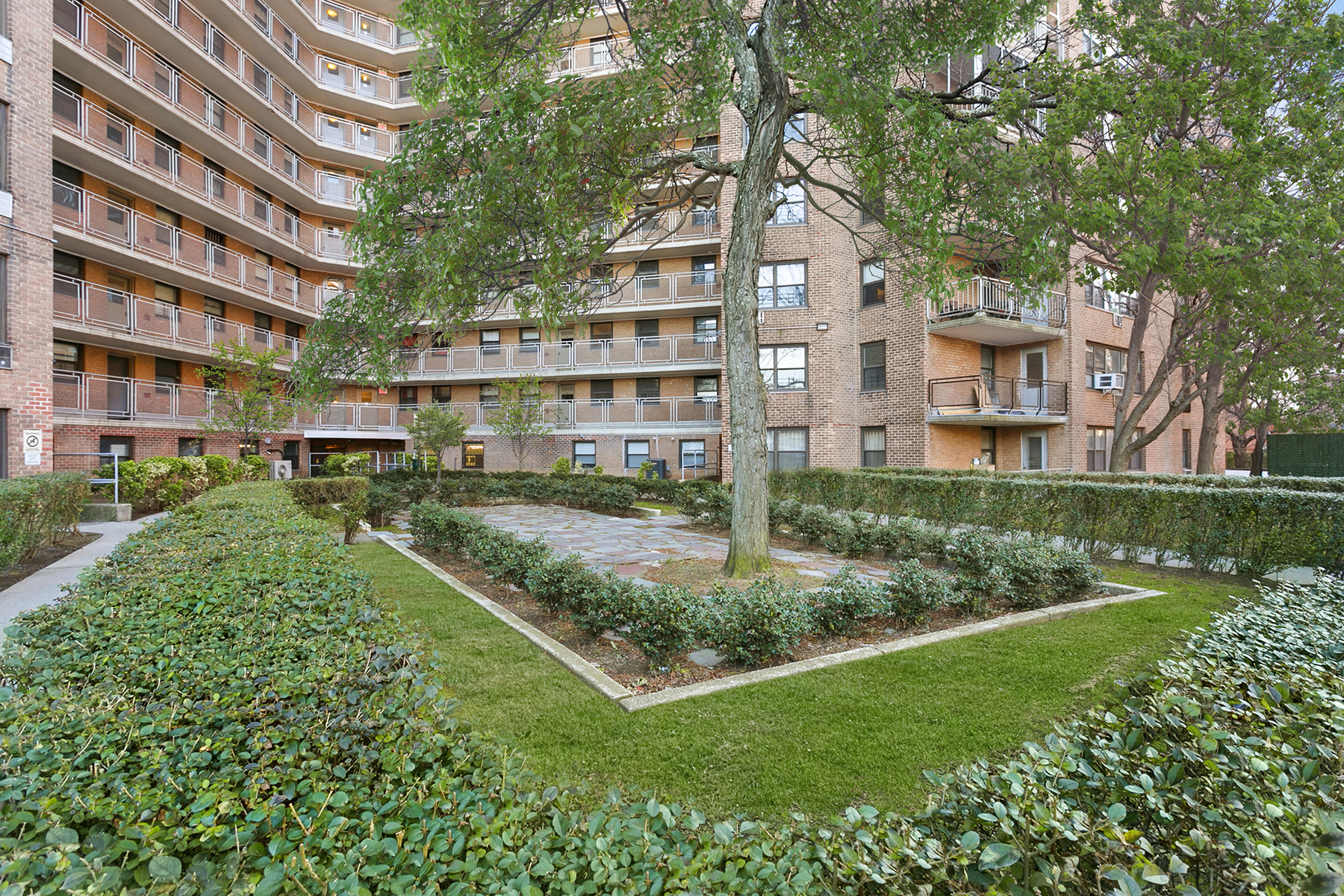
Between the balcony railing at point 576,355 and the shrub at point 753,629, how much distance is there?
2056cm

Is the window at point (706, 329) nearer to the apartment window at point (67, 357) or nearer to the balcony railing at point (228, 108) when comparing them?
the balcony railing at point (228, 108)

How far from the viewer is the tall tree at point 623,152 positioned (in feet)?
22.9

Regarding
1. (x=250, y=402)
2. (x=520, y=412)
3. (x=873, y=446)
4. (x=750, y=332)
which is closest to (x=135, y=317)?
(x=250, y=402)

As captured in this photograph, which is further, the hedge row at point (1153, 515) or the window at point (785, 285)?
the window at point (785, 285)

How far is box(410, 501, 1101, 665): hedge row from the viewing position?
5082mm

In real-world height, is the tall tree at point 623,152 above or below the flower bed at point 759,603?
above

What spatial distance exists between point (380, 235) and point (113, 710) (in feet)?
21.9

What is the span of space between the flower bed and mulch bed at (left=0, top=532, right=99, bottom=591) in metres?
6.16

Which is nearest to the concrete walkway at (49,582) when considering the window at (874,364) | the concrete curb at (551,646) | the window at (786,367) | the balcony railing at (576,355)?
the concrete curb at (551,646)

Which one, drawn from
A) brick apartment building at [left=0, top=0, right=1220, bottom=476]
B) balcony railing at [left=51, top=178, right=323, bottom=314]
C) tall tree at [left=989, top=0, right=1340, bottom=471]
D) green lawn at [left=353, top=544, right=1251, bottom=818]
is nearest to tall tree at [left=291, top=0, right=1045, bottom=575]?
tall tree at [left=989, top=0, right=1340, bottom=471]

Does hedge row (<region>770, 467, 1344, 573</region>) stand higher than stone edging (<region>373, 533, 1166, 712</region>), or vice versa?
hedge row (<region>770, 467, 1344, 573</region>)

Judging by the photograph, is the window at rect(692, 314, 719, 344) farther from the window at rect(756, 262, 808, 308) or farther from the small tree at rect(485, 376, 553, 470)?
the small tree at rect(485, 376, 553, 470)

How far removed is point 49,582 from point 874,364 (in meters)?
20.6

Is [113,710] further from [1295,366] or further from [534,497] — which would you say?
[1295,366]
